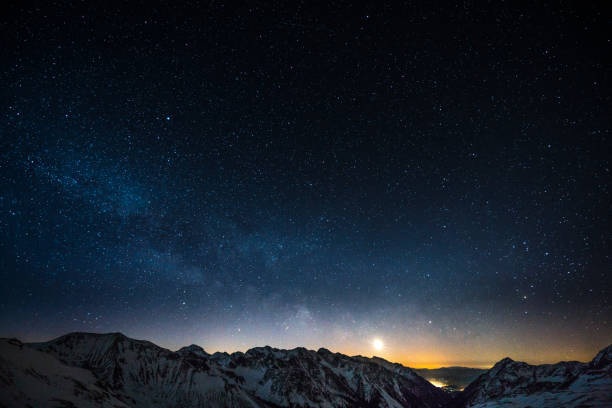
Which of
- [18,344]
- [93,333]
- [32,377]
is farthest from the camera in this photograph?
[93,333]

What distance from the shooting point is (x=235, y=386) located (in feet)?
575

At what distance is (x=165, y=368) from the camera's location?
512 ft

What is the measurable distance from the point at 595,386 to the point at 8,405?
233 m

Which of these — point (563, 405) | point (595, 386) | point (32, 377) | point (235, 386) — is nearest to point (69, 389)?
point (32, 377)

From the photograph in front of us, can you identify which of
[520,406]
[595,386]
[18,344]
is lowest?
[520,406]

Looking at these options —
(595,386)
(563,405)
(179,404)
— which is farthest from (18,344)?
(595,386)

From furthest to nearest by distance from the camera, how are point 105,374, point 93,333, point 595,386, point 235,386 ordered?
point 235,386 < point 93,333 < point 595,386 < point 105,374

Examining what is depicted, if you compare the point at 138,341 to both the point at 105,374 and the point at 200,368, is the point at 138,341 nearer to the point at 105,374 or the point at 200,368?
the point at 105,374

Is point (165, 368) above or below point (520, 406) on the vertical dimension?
above

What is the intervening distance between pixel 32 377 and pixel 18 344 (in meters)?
20.4

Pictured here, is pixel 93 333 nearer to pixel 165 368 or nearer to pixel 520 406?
pixel 165 368

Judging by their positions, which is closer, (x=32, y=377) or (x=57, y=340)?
(x=32, y=377)

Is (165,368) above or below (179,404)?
above

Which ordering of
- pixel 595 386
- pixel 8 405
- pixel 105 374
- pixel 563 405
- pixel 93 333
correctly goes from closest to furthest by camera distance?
pixel 8 405 < pixel 563 405 < pixel 105 374 < pixel 595 386 < pixel 93 333
